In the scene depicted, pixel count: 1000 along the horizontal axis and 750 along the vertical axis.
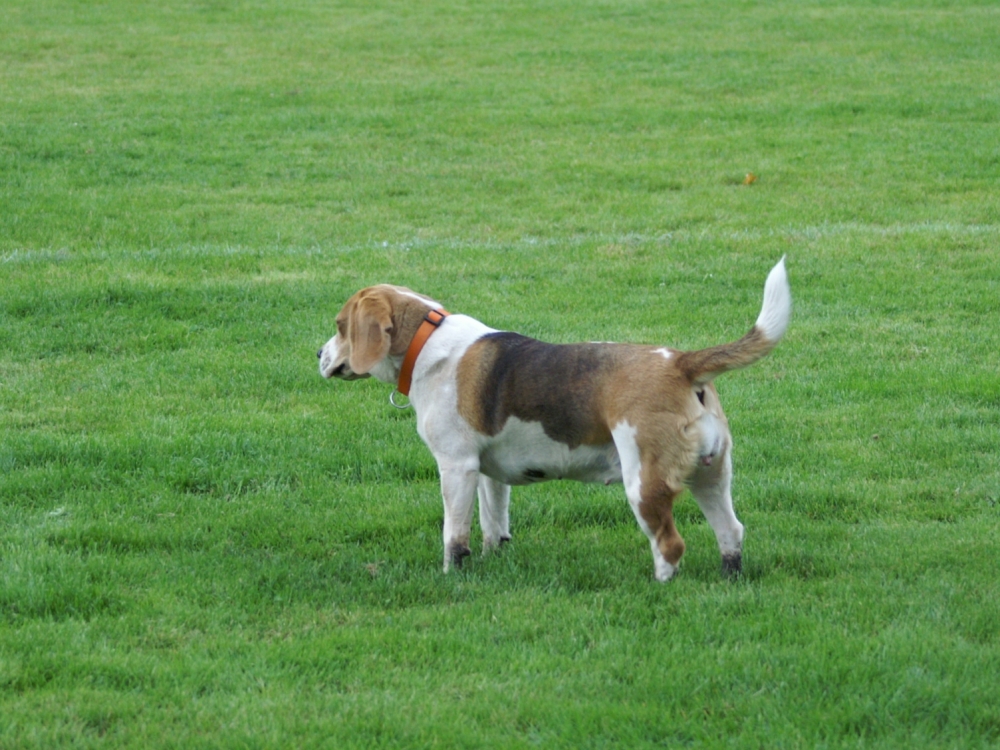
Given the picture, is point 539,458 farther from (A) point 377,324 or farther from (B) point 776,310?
(B) point 776,310

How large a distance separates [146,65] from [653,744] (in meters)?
25.0

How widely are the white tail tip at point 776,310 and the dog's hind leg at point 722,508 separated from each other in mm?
637

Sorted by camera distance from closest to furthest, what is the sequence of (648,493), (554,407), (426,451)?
(648,493), (554,407), (426,451)

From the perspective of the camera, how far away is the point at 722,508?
606 cm

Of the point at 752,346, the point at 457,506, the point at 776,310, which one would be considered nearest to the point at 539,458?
the point at 457,506

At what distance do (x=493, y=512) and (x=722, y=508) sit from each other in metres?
1.33

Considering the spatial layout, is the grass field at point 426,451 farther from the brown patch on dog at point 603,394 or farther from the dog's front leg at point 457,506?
the brown patch on dog at point 603,394

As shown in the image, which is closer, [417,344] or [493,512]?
[417,344]

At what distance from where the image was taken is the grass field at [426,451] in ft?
15.8

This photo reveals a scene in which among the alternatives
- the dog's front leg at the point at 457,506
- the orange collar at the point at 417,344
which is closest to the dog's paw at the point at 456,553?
the dog's front leg at the point at 457,506

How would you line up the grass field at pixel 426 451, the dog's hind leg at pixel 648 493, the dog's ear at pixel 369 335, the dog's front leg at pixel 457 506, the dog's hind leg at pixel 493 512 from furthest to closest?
the dog's hind leg at pixel 493 512, the dog's ear at pixel 369 335, the dog's front leg at pixel 457 506, the dog's hind leg at pixel 648 493, the grass field at pixel 426 451

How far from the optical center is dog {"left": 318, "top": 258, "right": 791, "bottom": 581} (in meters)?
5.63

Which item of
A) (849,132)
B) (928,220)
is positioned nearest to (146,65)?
(849,132)

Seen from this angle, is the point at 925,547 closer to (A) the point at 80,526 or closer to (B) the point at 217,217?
(A) the point at 80,526
